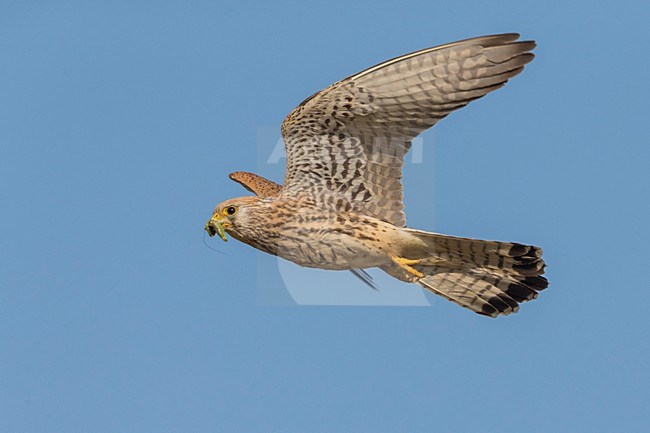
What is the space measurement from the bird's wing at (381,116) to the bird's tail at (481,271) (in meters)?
0.59

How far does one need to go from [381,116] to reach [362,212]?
1.20 meters

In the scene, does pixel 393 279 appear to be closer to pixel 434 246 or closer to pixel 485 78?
pixel 434 246

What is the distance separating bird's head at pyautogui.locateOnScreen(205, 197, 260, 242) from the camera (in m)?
15.2

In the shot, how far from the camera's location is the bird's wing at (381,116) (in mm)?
13789

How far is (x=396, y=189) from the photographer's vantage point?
49.6ft

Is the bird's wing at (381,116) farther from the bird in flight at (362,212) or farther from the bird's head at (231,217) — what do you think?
the bird's head at (231,217)

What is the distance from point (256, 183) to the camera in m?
17.1

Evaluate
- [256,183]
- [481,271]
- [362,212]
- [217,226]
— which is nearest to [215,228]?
[217,226]

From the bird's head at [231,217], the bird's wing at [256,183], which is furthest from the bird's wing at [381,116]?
the bird's wing at [256,183]

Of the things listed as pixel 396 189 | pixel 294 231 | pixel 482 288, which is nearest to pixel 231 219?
pixel 294 231

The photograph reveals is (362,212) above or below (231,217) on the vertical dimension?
above

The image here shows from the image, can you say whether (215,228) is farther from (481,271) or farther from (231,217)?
(481,271)

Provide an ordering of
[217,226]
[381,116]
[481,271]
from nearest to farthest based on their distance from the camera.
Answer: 1. [381,116]
2. [217,226]
3. [481,271]

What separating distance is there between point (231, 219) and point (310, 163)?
104 cm
